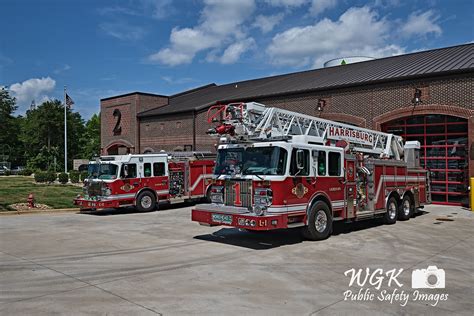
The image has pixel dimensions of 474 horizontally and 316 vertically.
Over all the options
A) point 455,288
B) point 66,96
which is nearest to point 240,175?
point 455,288

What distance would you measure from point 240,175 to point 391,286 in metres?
4.36

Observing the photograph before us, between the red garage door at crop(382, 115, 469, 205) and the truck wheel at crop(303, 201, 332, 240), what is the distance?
Result: 10.7 meters

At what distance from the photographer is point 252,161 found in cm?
991

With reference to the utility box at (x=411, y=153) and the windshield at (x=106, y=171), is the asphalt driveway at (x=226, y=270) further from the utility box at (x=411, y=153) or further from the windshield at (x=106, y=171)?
the windshield at (x=106, y=171)

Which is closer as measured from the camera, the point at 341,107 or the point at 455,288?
the point at 455,288

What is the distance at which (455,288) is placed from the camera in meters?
6.43

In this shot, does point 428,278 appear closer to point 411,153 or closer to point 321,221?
point 321,221

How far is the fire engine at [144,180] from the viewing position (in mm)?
16266

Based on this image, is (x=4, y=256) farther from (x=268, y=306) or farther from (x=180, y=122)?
(x=180, y=122)

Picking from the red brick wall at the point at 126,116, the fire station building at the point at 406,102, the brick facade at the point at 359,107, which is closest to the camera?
the brick facade at the point at 359,107

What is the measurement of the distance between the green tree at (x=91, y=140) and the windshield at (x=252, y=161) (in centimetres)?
6166

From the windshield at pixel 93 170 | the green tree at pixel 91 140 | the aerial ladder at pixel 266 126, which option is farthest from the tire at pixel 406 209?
the green tree at pixel 91 140

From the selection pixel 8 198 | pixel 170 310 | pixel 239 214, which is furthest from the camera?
pixel 8 198

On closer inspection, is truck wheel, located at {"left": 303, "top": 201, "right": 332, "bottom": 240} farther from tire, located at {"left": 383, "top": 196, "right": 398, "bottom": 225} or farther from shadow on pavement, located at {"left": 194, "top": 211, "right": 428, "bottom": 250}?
tire, located at {"left": 383, "top": 196, "right": 398, "bottom": 225}
